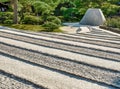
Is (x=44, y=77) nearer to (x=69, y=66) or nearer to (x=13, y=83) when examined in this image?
(x=13, y=83)

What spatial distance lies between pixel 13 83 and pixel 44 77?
1033mm

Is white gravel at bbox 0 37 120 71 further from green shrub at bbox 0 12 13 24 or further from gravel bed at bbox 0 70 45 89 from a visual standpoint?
green shrub at bbox 0 12 13 24

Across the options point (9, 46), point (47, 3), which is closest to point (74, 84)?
point (9, 46)

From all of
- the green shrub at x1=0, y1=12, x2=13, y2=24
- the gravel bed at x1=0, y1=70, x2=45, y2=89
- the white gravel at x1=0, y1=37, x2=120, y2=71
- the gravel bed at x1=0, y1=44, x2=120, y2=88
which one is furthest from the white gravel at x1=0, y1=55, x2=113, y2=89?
the green shrub at x1=0, y1=12, x2=13, y2=24

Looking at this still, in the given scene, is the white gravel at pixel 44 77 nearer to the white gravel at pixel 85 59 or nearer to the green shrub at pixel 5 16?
the white gravel at pixel 85 59

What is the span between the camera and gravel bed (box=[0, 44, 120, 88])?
7945 millimetres

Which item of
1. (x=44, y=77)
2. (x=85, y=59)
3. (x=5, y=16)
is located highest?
(x=44, y=77)

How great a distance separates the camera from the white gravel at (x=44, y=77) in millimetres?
7137

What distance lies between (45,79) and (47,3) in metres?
21.9

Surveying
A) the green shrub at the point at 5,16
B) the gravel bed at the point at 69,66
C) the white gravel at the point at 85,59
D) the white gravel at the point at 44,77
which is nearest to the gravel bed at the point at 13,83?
the white gravel at the point at 44,77

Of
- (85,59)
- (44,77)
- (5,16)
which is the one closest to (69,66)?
(85,59)

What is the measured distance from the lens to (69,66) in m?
9.22

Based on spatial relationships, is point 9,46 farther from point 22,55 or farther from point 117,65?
point 117,65

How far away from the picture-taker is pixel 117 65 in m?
9.55
